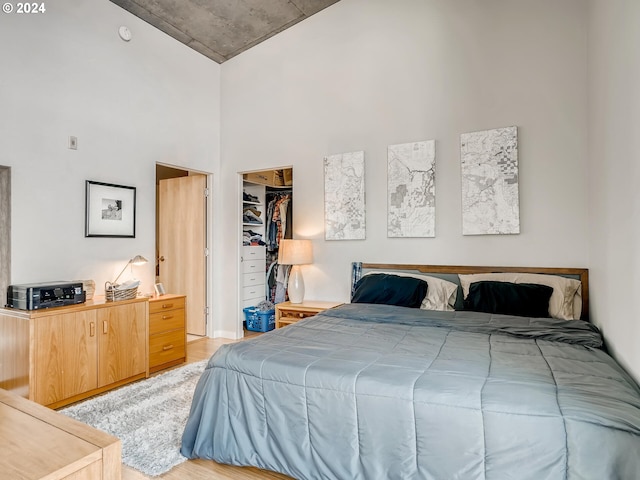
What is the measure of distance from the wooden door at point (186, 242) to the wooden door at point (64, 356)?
1.88 meters

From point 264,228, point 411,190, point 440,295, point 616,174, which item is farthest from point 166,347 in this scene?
point 616,174

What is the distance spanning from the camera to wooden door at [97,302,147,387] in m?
3.00

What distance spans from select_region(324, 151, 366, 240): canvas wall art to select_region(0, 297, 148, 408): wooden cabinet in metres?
2.03

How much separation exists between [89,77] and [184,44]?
1.37 m

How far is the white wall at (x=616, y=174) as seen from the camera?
162 centimetres

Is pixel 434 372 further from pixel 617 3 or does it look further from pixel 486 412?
pixel 617 3

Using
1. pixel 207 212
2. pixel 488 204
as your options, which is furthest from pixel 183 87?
pixel 488 204

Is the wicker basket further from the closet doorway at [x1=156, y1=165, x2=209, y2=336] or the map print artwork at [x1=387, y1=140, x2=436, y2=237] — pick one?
the map print artwork at [x1=387, y1=140, x2=436, y2=237]

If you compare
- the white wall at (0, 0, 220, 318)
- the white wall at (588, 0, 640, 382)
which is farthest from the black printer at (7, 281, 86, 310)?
the white wall at (588, 0, 640, 382)

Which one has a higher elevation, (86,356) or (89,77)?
(89,77)

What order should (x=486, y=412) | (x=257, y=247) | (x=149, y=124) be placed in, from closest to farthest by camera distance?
(x=486, y=412), (x=149, y=124), (x=257, y=247)

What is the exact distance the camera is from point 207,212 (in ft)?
15.7

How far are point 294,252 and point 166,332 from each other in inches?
58.1

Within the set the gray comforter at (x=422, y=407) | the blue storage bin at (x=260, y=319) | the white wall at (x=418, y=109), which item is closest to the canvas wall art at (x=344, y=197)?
the white wall at (x=418, y=109)
